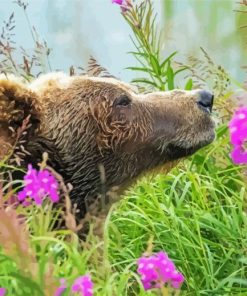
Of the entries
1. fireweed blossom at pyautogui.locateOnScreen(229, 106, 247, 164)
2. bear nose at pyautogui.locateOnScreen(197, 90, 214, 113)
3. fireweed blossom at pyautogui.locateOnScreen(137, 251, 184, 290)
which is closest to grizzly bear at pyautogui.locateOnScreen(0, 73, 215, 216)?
bear nose at pyautogui.locateOnScreen(197, 90, 214, 113)

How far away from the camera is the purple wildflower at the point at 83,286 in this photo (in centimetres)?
238

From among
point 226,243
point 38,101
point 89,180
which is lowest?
point 226,243

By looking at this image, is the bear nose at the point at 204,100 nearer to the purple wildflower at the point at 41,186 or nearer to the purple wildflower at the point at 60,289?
the purple wildflower at the point at 41,186

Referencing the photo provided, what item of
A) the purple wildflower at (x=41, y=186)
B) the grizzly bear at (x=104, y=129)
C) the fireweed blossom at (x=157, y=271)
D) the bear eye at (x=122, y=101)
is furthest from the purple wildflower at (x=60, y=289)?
the bear eye at (x=122, y=101)

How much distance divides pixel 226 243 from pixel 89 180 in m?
0.83

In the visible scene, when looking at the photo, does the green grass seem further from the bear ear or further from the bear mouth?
the bear ear

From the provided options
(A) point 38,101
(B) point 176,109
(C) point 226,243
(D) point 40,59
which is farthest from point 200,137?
(D) point 40,59

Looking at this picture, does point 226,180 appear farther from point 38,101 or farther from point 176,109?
point 38,101

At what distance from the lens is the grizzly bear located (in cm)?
491

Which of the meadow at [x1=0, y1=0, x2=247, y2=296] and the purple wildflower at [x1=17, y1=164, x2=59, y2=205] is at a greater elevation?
the purple wildflower at [x1=17, y1=164, x2=59, y2=205]

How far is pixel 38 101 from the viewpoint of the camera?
482cm

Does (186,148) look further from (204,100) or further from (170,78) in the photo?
(170,78)

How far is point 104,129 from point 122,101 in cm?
23

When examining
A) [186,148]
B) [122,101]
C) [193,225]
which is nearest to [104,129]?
[122,101]
